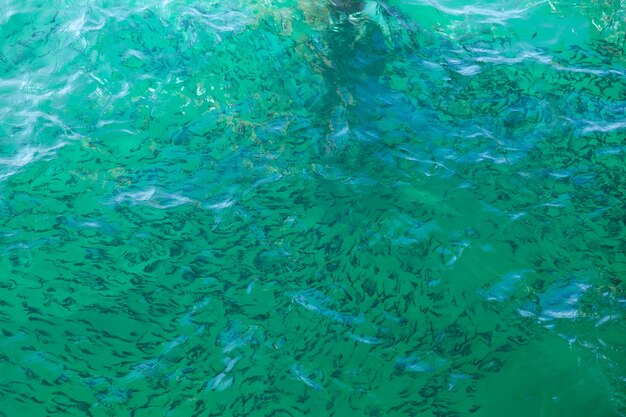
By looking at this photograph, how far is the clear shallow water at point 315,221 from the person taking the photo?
213 inches

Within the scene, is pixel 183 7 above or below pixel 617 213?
above

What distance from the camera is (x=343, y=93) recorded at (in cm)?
626

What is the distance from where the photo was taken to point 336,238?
576 cm

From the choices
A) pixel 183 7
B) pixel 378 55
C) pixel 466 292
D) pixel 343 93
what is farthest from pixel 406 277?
pixel 183 7

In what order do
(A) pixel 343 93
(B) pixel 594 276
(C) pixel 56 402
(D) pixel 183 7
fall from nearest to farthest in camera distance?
(C) pixel 56 402 → (B) pixel 594 276 → (A) pixel 343 93 → (D) pixel 183 7

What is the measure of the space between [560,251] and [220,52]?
14.0 feet

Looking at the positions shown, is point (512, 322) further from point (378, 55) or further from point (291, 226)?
point (378, 55)

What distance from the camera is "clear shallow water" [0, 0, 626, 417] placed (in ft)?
17.8

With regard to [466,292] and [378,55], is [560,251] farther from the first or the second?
[378,55]

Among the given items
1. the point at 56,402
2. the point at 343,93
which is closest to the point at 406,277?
the point at 343,93

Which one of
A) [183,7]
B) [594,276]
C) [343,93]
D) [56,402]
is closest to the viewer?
[56,402]

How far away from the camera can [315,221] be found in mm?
5805

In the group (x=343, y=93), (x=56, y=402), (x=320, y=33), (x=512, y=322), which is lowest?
(x=56, y=402)

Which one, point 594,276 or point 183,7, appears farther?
point 183,7
